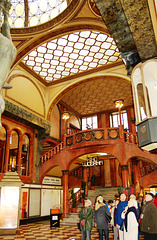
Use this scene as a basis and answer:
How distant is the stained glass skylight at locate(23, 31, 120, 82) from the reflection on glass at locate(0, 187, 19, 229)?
25.8 ft

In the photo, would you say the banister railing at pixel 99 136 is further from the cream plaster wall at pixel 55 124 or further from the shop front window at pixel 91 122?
the shop front window at pixel 91 122

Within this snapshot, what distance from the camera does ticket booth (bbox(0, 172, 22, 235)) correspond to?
7453 mm

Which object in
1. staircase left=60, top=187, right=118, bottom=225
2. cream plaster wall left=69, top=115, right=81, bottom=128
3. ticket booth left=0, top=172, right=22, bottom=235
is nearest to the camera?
ticket booth left=0, top=172, right=22, bottom=235

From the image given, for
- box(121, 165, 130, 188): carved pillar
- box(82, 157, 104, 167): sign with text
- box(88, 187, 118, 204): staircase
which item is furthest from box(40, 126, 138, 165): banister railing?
box(88, 187, 118, 204): staircase

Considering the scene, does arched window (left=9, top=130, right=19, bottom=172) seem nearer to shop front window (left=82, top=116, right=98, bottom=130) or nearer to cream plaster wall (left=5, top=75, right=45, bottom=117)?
cream plaster wall (left=5, top=75, right=45, bottom=117)

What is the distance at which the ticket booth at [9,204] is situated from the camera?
7.45 meters

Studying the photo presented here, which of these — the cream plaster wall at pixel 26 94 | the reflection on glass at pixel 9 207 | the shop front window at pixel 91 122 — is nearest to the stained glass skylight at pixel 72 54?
the cream plaster wall at pixel 26 94

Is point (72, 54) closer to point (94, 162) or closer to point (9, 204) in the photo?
point (94, 162)

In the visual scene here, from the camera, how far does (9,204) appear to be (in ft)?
25.5

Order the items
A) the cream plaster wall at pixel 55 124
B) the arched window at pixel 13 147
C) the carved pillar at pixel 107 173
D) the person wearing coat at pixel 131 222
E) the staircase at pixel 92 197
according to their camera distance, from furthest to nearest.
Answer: the carved pillar at pixel 107 173
the arched window at pixel 13 147
the cream plaster wall at pixel 55 124
the staircase at pixel 92 197
the person wearing coat at pixel 131 222

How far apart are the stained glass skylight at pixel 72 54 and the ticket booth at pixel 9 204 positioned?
7.33 metres

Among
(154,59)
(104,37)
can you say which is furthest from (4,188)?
(104,37)

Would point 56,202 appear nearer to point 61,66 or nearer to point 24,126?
point 24,126

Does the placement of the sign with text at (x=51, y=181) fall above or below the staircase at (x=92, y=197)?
above
